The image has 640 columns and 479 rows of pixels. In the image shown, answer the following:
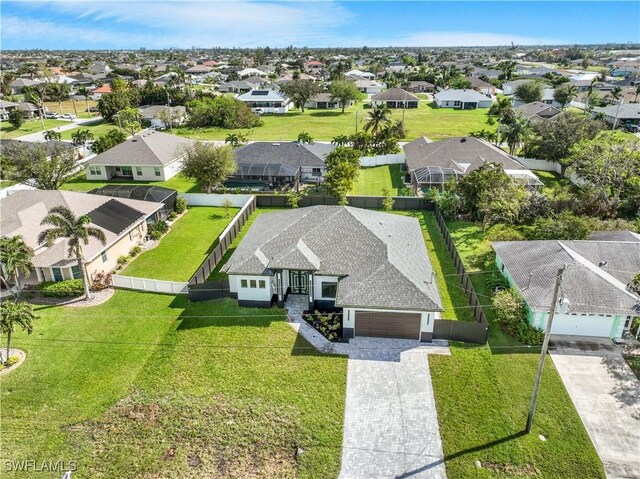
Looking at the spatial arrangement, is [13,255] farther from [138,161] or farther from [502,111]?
[502,111]

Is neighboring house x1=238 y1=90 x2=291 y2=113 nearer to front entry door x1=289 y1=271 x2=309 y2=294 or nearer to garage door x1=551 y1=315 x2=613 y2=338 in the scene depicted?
front entry door x1=289 y1=271 x2=309 y2=294

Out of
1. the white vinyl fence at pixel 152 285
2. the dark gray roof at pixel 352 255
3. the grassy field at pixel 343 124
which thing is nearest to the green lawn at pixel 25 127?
the grassy field at pixel 343 124

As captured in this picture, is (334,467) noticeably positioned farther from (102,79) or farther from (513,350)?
(102,79)

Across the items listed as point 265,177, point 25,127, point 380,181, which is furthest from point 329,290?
point 25,127

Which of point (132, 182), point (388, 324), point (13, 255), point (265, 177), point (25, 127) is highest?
point (25, 127)

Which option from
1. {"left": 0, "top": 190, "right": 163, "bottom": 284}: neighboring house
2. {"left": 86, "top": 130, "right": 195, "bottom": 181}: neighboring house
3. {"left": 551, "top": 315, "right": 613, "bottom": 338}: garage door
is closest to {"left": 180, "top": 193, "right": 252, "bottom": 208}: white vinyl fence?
{"left": 0, "top": 190, "right": 163, "bottom": 284}: neighboring house
